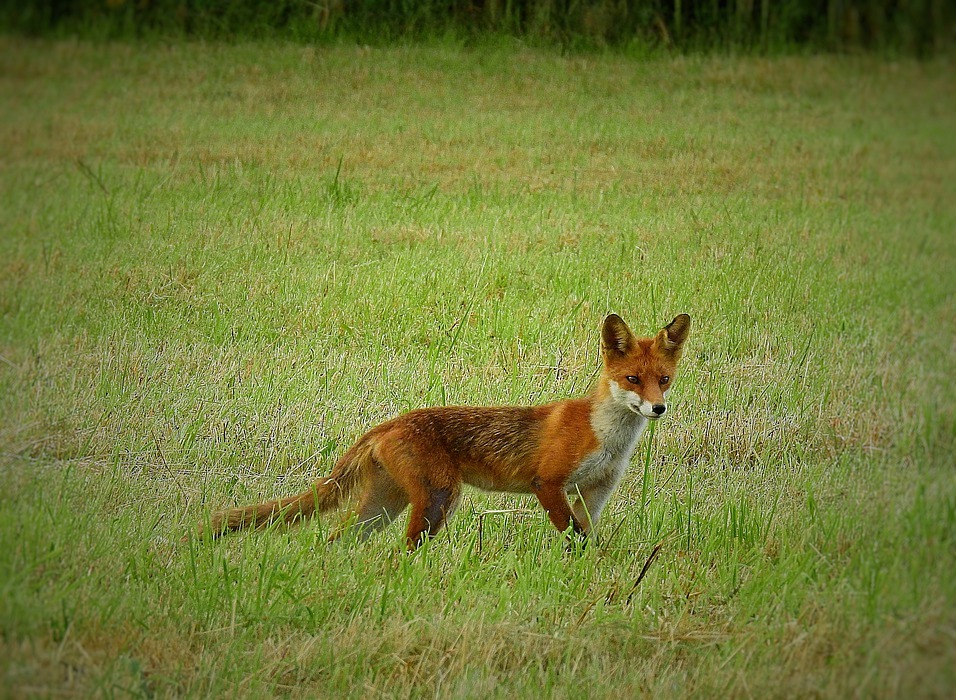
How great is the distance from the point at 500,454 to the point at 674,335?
22.5 inches

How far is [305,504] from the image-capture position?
306cm

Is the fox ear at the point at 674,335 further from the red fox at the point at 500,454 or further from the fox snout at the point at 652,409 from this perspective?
the fox snout at the point at 652,409

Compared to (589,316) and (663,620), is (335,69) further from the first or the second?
(663,620)

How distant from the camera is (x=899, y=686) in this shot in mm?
2344

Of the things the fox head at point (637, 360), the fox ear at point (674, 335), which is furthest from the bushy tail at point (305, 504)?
the fox ear at point (674, 335)

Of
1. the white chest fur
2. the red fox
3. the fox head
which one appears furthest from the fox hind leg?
the fox head

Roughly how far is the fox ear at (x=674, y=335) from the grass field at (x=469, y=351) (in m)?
0.46

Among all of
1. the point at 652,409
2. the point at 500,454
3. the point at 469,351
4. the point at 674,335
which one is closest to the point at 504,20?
the point at 469,351

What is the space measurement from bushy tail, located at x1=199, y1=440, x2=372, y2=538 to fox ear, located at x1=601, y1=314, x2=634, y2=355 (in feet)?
2.32

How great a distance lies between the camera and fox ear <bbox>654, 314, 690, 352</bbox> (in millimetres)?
2939

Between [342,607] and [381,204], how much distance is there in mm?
3327

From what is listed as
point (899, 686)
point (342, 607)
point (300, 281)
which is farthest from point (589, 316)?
point (899, 686)

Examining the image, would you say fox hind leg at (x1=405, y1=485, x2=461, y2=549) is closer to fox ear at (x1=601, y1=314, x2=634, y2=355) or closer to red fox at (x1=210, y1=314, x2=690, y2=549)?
red fox at (x1=210, y1=314, x2=690, y2=549)

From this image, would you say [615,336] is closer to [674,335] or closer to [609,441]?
[674,335]
